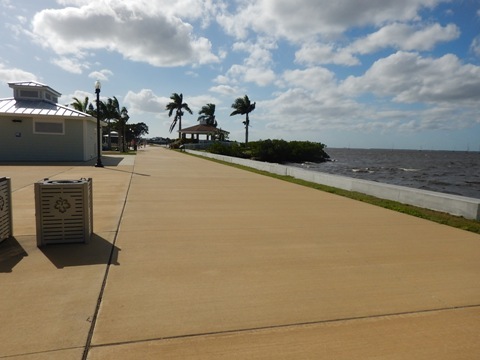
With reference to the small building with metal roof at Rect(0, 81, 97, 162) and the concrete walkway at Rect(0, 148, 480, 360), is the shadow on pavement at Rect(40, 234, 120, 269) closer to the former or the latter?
the concrete walkway at Rect(0, 148, 480, 360)

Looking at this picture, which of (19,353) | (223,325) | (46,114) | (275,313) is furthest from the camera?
(46,114)

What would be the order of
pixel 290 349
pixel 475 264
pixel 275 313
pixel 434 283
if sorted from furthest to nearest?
1. pixel 475 264
2. pixel 434 283
3. pixel 275 313
4. pixel 290 349

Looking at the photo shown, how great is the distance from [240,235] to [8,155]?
19.7 metres

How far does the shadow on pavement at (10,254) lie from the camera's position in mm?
4152

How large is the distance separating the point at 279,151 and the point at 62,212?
52265 mm

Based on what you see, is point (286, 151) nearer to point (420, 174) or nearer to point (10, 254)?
point (420, 174)

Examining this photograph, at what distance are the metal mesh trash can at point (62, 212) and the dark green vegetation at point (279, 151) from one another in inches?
1522

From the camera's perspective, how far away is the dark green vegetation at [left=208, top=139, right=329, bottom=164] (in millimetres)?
51175

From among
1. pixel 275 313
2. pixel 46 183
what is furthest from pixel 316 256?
pixel 46 183

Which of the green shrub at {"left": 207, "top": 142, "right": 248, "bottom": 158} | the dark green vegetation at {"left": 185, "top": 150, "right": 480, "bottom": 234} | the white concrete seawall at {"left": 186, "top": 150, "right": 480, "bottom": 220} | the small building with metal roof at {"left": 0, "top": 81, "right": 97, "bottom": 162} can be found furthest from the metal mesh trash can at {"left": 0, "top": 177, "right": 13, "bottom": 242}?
the green shrub at {"left": 207, "top": 142, "right": 248, "bottom": 158}

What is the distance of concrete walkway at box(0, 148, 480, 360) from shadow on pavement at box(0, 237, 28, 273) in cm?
2

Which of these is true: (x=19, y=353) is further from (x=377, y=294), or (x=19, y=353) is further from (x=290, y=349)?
(x=377, y=294)

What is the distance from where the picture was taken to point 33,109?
20734 millimetres

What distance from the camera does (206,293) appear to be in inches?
141
